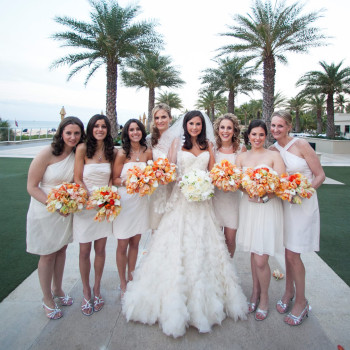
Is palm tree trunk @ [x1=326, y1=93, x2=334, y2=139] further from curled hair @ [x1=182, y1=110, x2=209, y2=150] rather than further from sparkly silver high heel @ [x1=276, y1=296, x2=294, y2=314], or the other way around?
sparkly silver high heel @ [x1=276, y1=296, x2=294, y2=314]

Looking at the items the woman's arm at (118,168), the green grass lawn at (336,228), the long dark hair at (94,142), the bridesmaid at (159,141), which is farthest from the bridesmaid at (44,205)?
the green grass lawn at (336,228)

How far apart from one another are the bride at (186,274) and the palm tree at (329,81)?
25.4 m

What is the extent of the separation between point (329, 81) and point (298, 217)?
25963mm

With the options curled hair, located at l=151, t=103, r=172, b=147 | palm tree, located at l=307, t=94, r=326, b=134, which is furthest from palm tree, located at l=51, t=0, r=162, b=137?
palm tree, located at l=307, t=94, r=326, b=134

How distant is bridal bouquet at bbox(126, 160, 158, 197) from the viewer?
2.92 m

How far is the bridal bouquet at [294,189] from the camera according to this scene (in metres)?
2.70

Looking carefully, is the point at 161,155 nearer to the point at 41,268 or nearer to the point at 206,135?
the point at 206,135

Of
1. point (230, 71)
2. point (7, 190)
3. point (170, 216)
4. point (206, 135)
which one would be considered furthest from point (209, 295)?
point (230, 71)

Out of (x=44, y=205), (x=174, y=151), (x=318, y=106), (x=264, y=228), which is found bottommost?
(x=264, y=228)

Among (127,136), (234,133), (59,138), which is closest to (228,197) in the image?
(234,133)

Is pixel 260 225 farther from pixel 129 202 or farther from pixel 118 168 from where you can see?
pixel 118 168

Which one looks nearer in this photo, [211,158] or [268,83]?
[211,158]

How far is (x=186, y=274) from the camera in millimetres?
2955

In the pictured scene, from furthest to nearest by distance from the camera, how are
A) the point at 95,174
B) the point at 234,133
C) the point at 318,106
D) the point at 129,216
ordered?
the point at 318,106 → the point at 234,133 → the point at 129,216 → the point at 95,174
